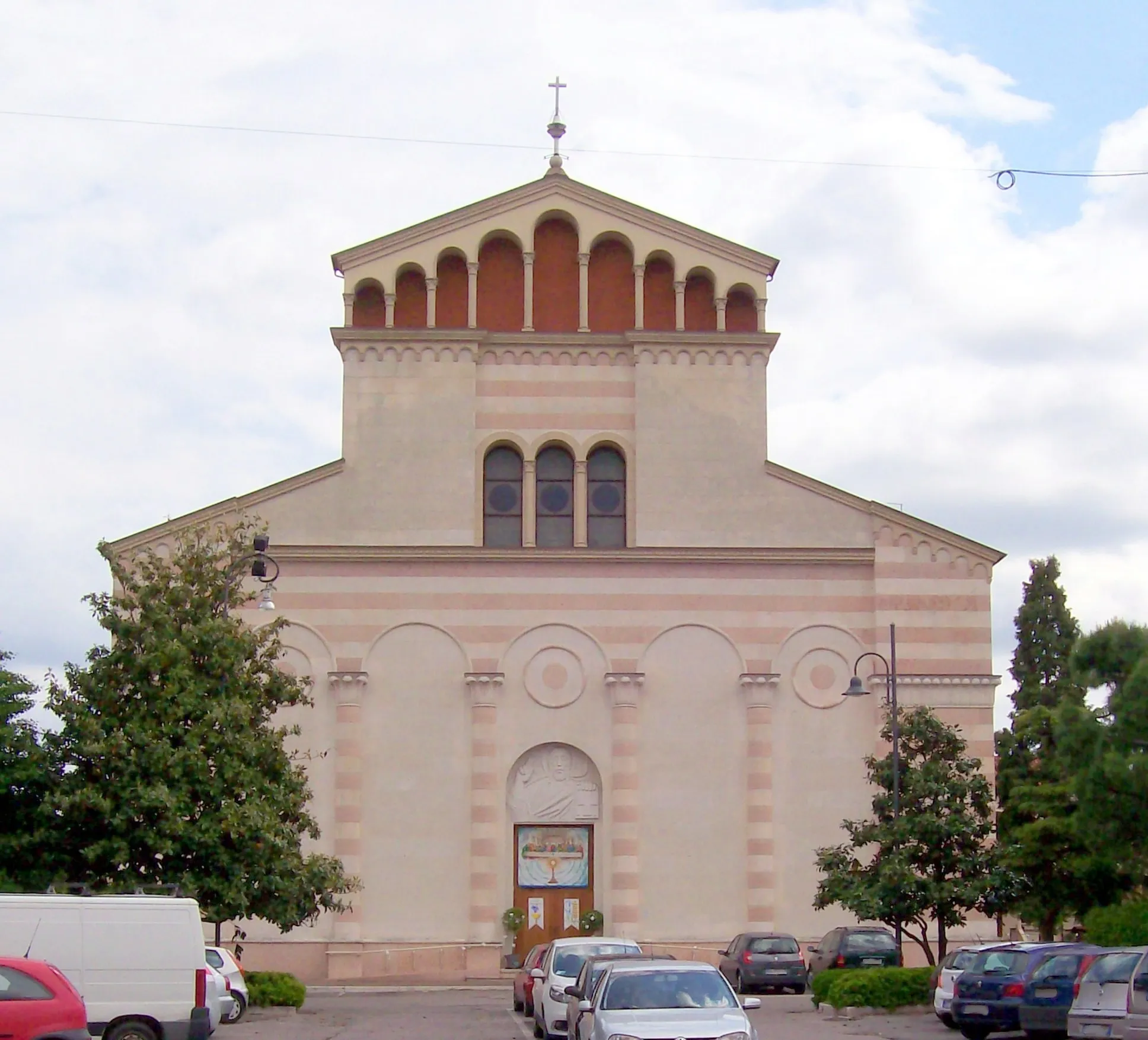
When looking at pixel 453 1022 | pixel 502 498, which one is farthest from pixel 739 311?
pixel 453 1022

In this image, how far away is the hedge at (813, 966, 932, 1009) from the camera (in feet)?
104

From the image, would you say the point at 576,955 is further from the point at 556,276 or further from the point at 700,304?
the point at 556,276

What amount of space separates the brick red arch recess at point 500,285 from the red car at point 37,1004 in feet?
99.2

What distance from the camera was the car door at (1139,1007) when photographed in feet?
68.2

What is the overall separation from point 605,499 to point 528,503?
210 cm

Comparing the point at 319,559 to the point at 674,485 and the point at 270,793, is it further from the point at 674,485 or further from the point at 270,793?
the point at 270,793

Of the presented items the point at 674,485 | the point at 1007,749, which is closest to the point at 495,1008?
the point at 674,485

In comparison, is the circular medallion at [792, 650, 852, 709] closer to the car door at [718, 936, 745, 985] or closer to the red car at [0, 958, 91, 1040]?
the car door at [718, 936, 745, 985]

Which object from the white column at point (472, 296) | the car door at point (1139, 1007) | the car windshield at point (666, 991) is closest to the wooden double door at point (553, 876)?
the white column at point (472, 296)

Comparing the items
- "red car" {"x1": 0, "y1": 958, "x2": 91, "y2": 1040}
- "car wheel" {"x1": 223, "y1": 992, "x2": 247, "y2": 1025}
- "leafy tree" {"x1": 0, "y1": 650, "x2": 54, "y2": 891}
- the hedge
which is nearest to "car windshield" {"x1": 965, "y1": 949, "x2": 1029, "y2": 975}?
the hedge

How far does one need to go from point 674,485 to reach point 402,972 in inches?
557

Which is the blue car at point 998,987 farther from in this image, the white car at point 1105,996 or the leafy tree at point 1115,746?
the leafy tree at point 1115,746

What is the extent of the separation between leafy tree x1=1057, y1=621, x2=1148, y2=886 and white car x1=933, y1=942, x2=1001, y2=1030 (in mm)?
6279

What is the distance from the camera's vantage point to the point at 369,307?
47.9m
